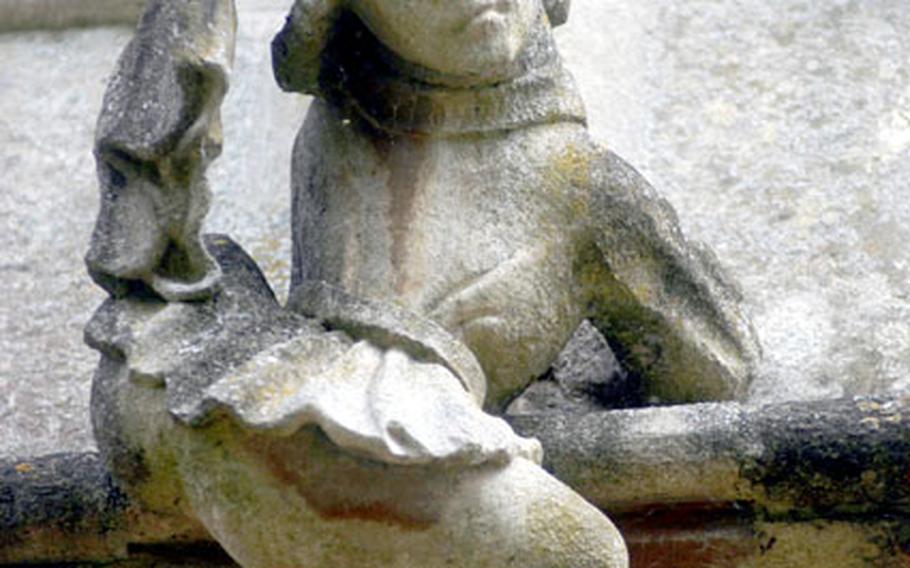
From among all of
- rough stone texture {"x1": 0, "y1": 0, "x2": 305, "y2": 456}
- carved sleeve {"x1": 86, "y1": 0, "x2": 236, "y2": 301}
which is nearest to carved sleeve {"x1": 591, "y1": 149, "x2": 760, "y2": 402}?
carved sleeve {"x1": 86, "y1": 0, "x2": 236, "y2": 301}

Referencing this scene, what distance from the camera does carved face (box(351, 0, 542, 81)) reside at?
9.05 feet

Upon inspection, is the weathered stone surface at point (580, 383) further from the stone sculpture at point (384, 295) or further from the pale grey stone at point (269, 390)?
the pale grey stone at point (269, 390)

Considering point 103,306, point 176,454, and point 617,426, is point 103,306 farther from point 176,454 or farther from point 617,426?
point 617,426

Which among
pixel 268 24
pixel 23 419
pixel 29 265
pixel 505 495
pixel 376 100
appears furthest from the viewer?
pixel 268 24

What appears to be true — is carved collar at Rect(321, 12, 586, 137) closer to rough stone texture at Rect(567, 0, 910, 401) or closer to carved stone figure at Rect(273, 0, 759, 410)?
carved stone figure at Rect(273, 0, 759, 410)

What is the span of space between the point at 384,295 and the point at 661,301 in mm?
354

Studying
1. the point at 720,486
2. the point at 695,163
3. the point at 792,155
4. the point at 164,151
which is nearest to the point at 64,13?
the point at 695,163

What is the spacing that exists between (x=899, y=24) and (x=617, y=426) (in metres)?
1.39

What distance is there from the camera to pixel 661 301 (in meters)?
2.91

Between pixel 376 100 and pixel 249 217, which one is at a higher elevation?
pixel 376 100

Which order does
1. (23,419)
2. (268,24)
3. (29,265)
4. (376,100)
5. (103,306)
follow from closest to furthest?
(103,306) < (376,100) < (23,419) < (29,265) < (268,24)

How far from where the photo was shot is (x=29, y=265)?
3.70 metres

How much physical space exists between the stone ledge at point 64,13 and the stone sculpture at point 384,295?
128 cm

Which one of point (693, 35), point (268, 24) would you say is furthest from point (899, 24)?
point (268, 24)
